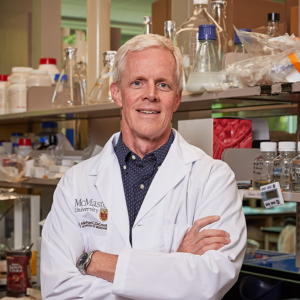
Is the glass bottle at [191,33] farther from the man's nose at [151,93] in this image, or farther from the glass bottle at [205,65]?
the man's nose at [151,93]

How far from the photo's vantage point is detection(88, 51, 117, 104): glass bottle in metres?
2.35

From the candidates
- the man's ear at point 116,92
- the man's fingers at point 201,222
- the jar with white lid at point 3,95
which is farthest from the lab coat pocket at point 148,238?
the jar with white lid at point 3,95

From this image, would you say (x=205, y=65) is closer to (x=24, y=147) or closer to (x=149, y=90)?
(x=149, y=90)

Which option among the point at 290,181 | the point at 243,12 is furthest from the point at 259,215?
the point at 290,181

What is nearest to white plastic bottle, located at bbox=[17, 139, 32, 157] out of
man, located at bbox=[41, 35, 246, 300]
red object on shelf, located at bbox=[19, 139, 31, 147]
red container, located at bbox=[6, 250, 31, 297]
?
red object on shelf, located at bbox=[19, 139, 31, 147]

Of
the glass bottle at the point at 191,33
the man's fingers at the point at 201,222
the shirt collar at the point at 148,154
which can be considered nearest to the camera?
the man's fingers at the point at 201,222

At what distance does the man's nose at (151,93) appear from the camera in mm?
1523

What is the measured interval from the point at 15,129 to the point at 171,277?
3036 millimetres

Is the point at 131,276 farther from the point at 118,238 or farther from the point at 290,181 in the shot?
the point at 290,181

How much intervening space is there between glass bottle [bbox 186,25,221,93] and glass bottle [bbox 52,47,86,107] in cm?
109

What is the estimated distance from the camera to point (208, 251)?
4.36ft

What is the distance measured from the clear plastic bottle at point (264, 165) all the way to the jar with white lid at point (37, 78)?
6.06 ft

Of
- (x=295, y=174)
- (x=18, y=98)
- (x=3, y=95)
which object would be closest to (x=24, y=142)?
(x=18, y=98)

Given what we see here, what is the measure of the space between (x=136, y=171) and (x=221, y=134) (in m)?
0.37
